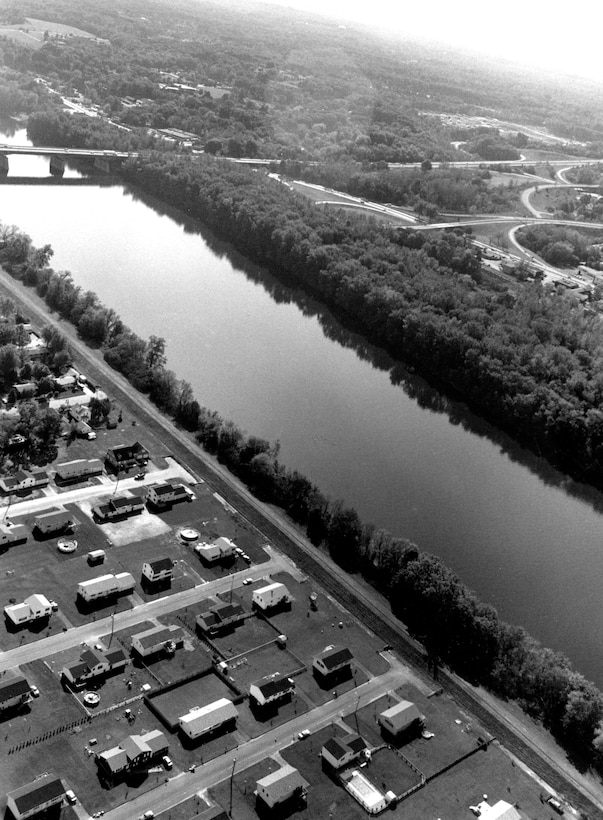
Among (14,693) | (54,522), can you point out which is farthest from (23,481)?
(14,693)

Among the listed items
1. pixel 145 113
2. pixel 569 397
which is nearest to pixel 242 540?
pixel 569 397

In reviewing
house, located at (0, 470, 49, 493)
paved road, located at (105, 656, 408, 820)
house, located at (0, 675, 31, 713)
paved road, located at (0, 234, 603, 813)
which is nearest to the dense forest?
paved road, located at (0, 234, 603, 813)

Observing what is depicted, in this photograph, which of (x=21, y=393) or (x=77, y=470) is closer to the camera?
(x=77, y=470)

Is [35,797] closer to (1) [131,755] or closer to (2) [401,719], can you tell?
(1) [131,755]

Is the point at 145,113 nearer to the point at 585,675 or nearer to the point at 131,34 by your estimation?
the point at 131,34

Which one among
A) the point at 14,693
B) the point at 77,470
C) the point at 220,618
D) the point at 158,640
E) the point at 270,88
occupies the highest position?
the point at 270,88

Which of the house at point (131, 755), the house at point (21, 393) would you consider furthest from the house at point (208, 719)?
the house at point (21, 393)
